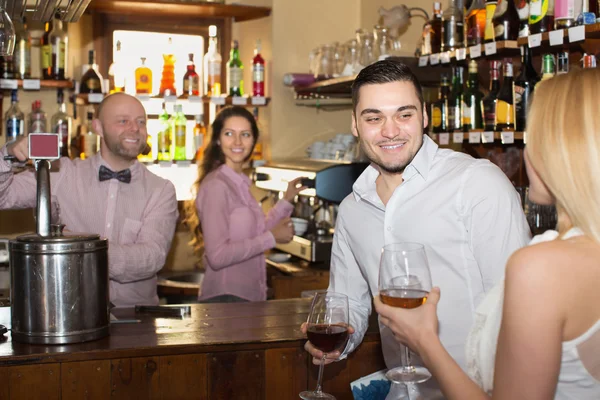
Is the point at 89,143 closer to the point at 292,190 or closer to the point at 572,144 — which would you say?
the point at 292,190

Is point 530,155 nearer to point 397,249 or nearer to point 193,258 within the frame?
point 397,249

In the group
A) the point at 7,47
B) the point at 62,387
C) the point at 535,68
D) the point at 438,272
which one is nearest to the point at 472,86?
the point at 535,68

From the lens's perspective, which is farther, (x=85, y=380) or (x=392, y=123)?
(x=85, y=380)

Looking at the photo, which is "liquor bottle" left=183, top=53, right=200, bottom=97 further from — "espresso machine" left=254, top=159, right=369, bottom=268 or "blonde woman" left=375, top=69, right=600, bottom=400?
"blonde woman" left=375, top=69, right=600, bottom=400

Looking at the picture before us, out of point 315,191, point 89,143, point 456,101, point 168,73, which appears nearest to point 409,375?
point 456,101

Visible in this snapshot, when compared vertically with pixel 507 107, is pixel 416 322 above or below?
below

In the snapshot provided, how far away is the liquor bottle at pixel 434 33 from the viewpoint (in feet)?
13.5

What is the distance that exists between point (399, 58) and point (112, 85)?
227 centimetres

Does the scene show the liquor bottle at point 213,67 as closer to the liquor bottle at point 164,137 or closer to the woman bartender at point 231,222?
the liquor bottle at point 164,137

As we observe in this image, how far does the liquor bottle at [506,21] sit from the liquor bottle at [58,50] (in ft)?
9.62

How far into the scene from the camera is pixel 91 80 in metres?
5.16

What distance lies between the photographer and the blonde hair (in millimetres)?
1229

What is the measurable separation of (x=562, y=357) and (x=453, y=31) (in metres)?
2.88

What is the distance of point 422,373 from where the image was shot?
1583 millimetres
